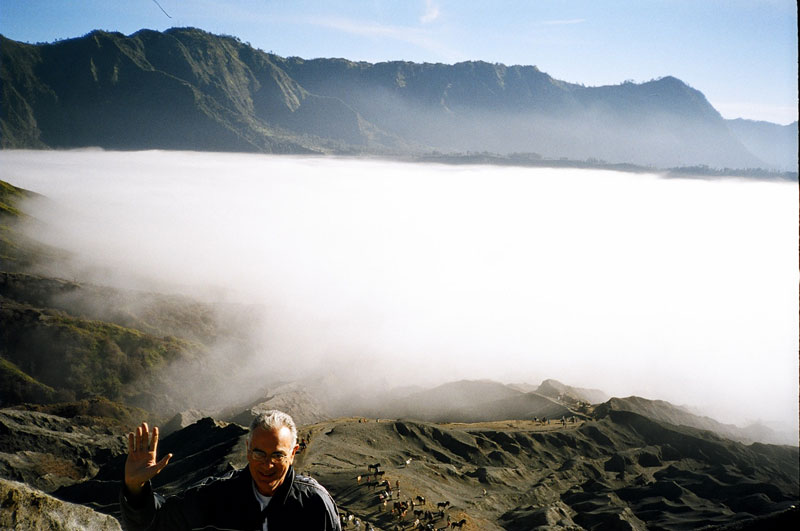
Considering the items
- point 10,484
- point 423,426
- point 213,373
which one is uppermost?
point 10,484

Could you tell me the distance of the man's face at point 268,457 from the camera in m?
5.75

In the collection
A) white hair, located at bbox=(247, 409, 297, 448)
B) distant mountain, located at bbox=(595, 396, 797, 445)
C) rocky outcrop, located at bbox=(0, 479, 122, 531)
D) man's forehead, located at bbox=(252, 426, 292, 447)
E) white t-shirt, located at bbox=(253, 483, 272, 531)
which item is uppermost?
white hair, located at bbox=(247, 409, 297, 448)

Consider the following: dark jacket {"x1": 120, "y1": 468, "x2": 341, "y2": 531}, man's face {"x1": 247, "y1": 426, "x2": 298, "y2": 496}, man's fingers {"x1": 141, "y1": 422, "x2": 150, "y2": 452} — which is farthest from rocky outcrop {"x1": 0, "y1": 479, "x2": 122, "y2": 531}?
man's face {"x1": 247, "y1": 426, "x2": 298, "y2": 496}

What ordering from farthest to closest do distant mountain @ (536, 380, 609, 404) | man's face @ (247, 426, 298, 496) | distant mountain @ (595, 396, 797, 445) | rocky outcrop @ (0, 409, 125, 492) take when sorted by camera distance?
distant mountain @ (536, 380, 609, 404)
distant mountain @ (595, 396, 797, 445)
rocky outcrop @ (0, 409, 125, 492)
man's face @ (247, 426, 298, 496)

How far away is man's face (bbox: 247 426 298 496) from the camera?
5754 millimetres

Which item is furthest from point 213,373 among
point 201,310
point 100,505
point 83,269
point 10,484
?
point 10,484

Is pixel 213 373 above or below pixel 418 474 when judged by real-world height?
below

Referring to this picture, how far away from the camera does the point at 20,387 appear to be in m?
116

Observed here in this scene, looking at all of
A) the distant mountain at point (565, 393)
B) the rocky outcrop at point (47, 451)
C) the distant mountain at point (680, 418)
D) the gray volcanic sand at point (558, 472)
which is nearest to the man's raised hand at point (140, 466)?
the gray volcanic sand at point (558, 472)

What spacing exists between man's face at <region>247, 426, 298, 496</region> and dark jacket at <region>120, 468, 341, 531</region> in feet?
0.37

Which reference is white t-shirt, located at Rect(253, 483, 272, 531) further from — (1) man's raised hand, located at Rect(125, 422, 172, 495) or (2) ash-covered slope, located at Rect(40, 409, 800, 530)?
(2) ash-covered slope, located at Rect(40, 409, 800, 530)

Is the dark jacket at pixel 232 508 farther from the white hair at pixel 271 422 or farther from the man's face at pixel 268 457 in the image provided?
the white hair at pixel 271 422

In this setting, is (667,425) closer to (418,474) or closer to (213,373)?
(418,474)

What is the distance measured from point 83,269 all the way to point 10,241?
22579mm
